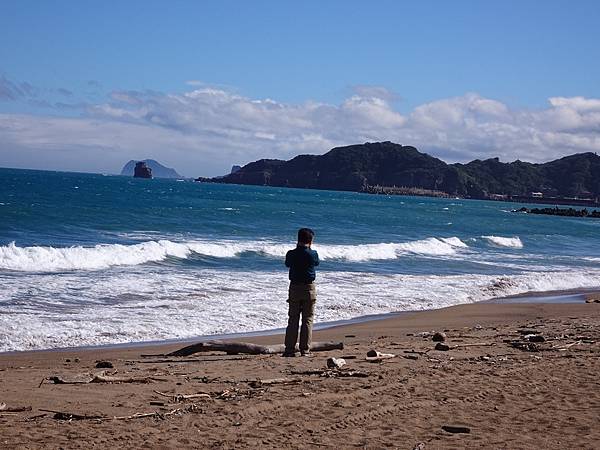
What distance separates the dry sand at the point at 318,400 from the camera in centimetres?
613

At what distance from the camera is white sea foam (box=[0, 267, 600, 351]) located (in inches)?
495

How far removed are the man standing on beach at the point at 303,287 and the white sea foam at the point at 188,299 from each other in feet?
9.72

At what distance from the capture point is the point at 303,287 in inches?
418

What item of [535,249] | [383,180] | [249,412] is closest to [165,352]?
[249,412]

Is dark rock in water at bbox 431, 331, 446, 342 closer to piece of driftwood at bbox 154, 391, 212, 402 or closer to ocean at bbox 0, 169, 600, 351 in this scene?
ocean at bbox 0, 169, 600, 351

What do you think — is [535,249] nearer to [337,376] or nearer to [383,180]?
[337,376]

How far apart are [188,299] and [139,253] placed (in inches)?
346

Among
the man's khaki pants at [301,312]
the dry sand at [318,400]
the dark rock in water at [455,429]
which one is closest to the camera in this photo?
the dry sand at [318,400]

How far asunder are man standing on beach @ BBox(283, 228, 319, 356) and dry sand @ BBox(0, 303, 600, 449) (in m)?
0.41

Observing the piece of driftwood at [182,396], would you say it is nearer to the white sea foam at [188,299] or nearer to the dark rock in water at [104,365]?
the dark rock in water at [104,365]

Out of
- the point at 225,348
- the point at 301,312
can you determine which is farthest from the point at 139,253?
the point at 225,348

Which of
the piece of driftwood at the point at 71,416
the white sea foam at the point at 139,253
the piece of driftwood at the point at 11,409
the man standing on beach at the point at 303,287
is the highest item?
the man standing on beach at the point at 303,287

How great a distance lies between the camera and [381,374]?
8.64 metres

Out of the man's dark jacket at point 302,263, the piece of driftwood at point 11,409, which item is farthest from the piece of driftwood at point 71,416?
the man's dark jacket at point 302,263
